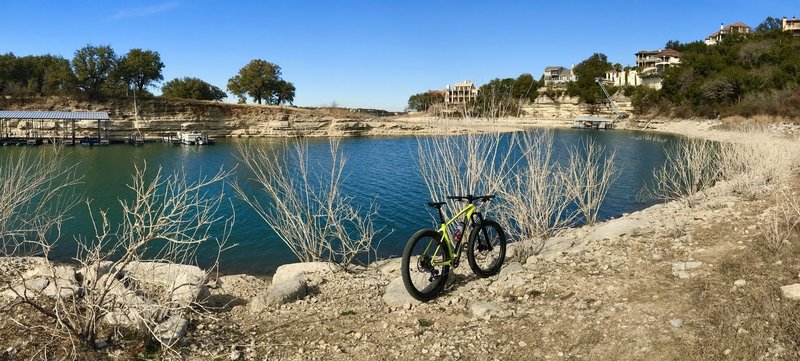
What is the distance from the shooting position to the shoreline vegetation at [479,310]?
4.37m

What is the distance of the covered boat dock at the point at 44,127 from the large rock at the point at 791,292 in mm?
52082

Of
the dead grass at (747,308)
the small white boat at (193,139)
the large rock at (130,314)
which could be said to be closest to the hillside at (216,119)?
the small white boat at (193,139)

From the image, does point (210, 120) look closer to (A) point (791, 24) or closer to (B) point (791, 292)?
(B) point (791, 292)

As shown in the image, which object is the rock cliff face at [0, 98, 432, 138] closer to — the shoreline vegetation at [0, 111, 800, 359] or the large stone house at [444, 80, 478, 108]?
the large stone house at [444, 80, 478, 108]

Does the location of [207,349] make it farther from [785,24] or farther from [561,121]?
[785,24]

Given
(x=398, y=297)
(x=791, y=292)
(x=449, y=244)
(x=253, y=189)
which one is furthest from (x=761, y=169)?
(x=253, y=189)

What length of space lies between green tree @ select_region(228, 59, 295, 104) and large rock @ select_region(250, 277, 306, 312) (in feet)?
231

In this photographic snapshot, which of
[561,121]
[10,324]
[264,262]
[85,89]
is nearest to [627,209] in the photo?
[264,262]

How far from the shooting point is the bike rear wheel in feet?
18.1

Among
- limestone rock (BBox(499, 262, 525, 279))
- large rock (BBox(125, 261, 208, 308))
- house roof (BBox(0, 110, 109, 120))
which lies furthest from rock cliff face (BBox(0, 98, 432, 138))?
limestone rock (BBox(499, 262, 525, 279))

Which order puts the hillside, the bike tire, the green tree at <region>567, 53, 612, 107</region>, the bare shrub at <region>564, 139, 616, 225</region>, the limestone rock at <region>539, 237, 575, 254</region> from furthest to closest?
the green tree at <region>567, 53, 612, 107</region>, the hillside, the bare shrub at <region>564, 139, 616, 225</region>, the limestone rock at <region>539, 237, 575, 254</region>, the bike tire

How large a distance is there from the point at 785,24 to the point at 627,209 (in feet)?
345

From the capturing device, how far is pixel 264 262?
40.1ft

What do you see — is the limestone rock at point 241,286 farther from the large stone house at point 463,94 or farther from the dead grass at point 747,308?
the dead grass at point 747,308
